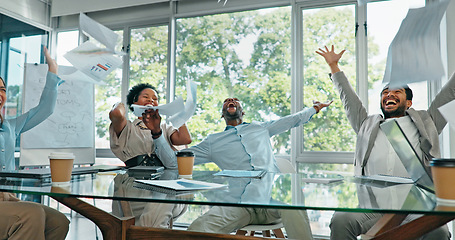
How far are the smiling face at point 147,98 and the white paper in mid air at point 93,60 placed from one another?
0.67 m

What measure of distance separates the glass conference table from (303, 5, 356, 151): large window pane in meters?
1.77

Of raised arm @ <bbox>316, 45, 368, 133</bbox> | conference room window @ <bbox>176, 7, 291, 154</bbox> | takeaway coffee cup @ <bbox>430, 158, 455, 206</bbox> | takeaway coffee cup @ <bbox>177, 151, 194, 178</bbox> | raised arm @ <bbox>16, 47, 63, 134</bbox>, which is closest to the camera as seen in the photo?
takeaway coffee cup @ <bbox>430, 158, 455, 206</bbox>

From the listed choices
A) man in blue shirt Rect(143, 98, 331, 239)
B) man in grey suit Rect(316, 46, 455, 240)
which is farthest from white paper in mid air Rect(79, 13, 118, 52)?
man in grey suit Rect(316, 46, 455, 240)

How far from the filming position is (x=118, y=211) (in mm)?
2102

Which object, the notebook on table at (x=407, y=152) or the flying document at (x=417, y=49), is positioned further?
the notebook on table at (x=407, y=152)

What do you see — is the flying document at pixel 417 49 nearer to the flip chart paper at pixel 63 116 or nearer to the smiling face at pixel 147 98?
the smiling face at pixel 147 98

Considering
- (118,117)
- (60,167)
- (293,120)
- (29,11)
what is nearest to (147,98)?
(118,117)

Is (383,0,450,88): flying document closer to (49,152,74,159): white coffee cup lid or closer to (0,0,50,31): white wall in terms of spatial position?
(49,152,74,159): white coffee cup lid

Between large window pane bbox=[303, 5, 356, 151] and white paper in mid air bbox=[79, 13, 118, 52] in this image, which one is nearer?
white paper in mid air bbox=[79, 13, 118, 52]

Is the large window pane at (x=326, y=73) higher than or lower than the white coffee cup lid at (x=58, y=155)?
higher

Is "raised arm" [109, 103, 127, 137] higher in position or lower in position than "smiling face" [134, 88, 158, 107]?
lower

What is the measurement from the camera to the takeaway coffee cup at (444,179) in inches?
35.5

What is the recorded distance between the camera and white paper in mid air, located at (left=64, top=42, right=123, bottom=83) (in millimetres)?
1848

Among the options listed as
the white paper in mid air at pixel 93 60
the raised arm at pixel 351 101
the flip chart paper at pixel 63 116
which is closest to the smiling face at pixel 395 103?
the raised arm at pixel 351 101
